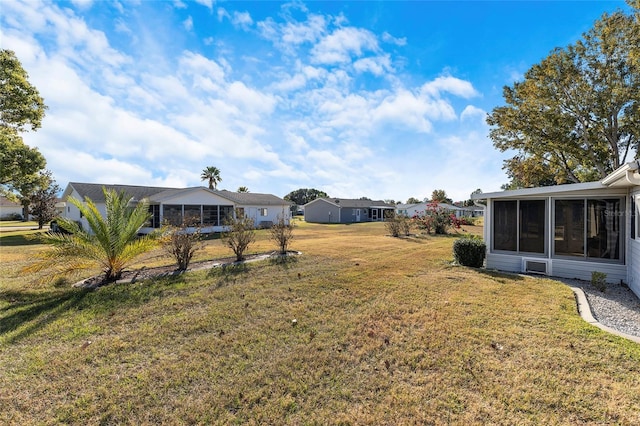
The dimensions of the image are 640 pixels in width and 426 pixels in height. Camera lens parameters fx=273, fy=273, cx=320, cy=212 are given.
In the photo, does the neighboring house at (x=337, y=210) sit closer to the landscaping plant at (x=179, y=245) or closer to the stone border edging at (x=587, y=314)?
the landscaping plant at (x=179, y=245)

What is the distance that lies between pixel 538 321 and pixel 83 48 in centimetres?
1350

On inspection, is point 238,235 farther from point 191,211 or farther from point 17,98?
point 17,98

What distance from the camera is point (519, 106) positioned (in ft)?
56.5

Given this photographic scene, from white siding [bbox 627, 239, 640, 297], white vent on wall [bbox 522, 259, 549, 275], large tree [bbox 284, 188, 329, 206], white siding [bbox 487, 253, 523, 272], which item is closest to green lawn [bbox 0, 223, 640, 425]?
white siding [bbox 627, 239, 640, 297]

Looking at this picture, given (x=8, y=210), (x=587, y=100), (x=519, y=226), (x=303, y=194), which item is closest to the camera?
(x=519, y=226)

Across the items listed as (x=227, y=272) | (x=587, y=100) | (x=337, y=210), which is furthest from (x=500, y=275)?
(x=337, y=210)

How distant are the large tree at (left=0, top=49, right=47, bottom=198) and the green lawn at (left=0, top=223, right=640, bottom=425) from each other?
13.4 m

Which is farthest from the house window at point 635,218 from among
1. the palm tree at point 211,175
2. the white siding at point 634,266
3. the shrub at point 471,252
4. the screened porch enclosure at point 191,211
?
the palm tree at point 211,175

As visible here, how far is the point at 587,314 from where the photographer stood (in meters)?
5.16

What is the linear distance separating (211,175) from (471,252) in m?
39.3

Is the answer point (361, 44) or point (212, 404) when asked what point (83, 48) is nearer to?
point (361, 44)

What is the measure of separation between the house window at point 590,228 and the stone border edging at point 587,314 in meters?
2.07

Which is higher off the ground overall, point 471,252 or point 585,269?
point 471,252

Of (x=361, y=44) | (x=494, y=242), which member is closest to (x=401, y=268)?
(x=494, y=242)
